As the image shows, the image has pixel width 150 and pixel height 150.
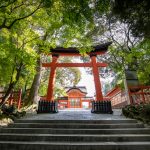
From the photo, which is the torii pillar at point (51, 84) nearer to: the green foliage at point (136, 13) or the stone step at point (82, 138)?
the stone step at point (82, 138)

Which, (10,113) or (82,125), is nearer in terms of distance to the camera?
(82,125)

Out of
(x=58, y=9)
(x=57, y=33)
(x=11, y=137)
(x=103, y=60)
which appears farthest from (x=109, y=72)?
(x=11, y=137)

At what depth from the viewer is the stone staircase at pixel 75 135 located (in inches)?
227

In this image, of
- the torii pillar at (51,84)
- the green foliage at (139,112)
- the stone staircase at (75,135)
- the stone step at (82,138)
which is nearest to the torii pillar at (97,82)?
the torii pillar at (51,84)

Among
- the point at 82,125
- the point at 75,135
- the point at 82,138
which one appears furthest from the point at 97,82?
the point at 82,138

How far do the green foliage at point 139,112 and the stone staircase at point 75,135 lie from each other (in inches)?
17.6

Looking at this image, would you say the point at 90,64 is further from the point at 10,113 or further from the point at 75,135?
the point at 75,135

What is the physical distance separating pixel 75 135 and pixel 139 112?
3818 millimetres

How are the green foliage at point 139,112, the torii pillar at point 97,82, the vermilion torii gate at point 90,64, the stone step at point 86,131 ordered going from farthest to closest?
the vermilion torii gate at point 90,64 < the torii pillar at point 97,82 < the green foliage at point 139,112 < the stone step at point 86,131

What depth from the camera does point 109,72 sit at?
64.5 ft

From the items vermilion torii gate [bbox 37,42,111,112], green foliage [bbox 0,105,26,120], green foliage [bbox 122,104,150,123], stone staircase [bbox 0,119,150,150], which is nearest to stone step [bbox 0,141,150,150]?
stone staircase [bbox 0,119,150,150]

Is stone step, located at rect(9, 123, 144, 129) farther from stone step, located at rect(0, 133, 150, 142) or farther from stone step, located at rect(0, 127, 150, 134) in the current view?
stone step, located at rect(0, 133, 150, 142)

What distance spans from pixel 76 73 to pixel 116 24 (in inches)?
380

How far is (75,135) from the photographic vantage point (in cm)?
657
